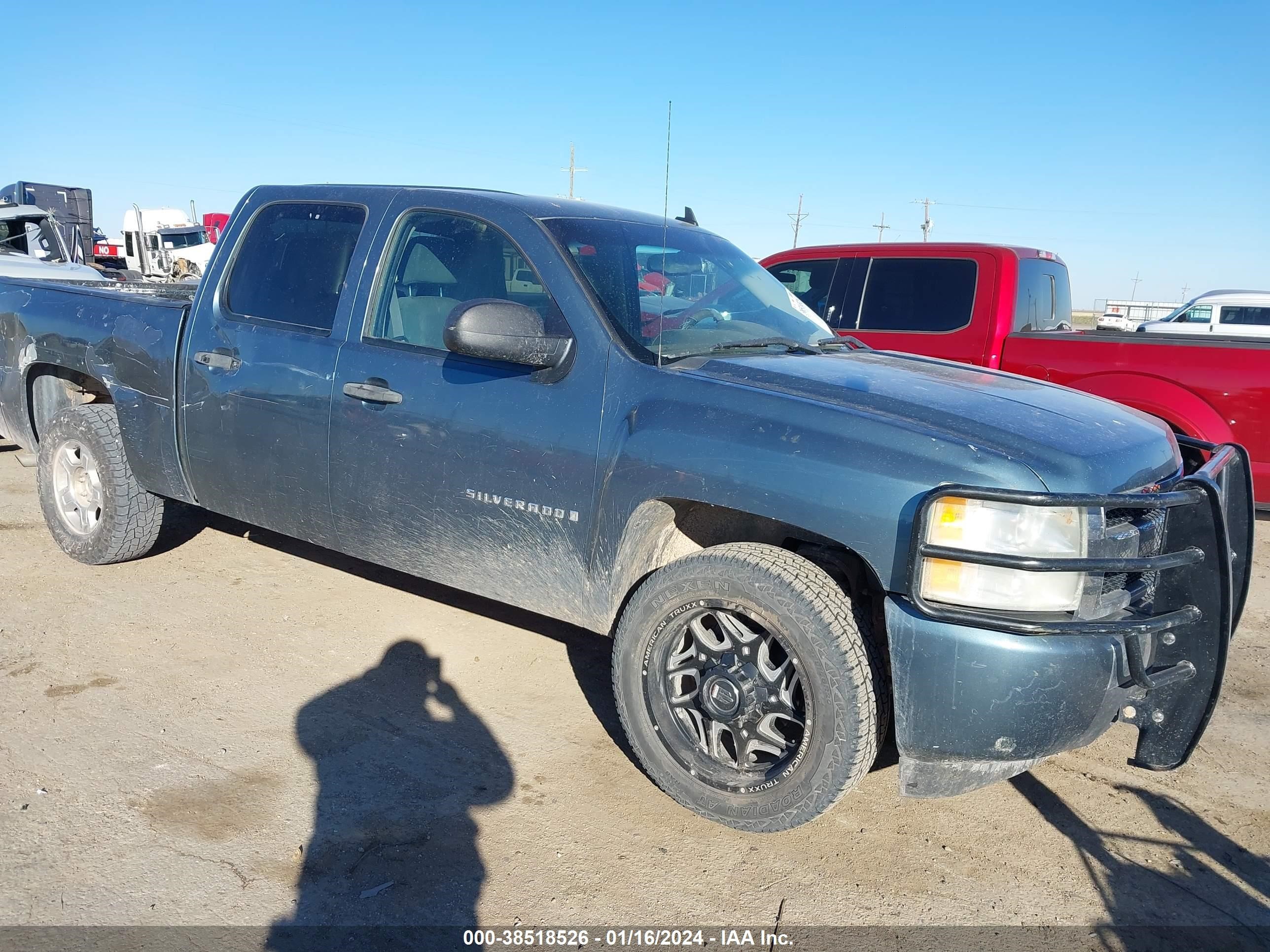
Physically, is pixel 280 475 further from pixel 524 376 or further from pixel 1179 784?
pixel 1179 784

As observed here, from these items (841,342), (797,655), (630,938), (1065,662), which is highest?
(841,342)

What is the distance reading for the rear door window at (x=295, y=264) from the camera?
3795 mm

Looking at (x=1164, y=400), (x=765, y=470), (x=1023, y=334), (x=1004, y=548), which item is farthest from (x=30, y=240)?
(x=1004, y=548)

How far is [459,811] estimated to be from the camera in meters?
2.93

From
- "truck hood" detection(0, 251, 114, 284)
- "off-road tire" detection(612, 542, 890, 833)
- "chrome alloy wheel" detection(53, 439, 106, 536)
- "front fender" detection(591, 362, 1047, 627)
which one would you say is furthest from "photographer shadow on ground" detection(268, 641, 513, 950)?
"truck hood" detection(0, 251, 114, 284)

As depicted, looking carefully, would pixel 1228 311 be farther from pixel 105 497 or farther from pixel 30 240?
pixel 30 240

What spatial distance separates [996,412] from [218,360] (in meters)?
3.09

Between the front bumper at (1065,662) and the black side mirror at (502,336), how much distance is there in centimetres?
131

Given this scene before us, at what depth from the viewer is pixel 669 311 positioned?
11.0 feet

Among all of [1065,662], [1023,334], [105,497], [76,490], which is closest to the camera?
[1065,662]

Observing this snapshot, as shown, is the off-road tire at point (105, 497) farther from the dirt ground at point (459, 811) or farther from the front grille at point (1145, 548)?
the front grille at point (1145, 548)

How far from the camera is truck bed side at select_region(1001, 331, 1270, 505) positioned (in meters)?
5.55

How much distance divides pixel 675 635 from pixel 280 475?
6.16 feet

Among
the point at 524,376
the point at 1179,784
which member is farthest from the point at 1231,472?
the point at 524,376
